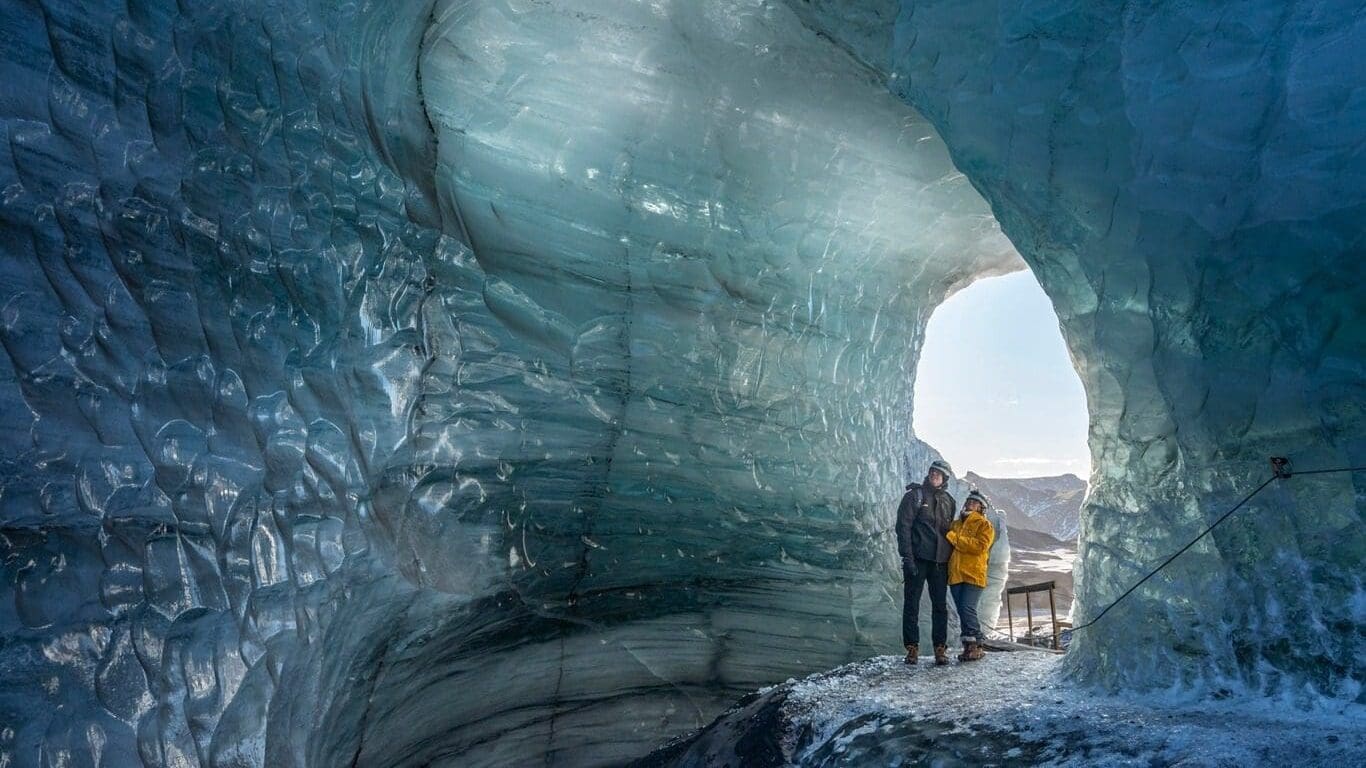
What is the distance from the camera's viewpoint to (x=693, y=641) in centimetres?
573

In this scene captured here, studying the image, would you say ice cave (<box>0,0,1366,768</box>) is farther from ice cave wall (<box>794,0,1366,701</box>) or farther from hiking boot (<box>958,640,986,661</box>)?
hiking boot (<box>958,640,986,661</box>)

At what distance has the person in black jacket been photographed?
4887 mm

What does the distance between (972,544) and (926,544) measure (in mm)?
238

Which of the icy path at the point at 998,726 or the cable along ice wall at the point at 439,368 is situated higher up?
the cable along ice wall at the point at 439,368

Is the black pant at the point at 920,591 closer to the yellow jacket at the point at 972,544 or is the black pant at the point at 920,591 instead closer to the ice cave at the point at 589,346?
the yellow jacket at the point at 972,544

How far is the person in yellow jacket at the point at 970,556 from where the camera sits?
15.7 ft

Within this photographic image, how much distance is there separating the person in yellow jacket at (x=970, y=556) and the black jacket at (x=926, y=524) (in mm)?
53

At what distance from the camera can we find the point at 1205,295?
3631 millimetres

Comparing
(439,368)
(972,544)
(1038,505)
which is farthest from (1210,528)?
(1038,505)

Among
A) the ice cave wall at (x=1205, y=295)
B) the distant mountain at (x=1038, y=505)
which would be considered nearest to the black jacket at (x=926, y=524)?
the ice cave wall at (x=1205, y=295)

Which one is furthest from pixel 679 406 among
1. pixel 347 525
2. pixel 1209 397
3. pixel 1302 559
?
pixel 1302 559

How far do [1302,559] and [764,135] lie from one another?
3.74 m

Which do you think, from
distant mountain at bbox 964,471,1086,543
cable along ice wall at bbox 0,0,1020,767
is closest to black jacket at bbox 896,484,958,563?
cable along ice wall at bbox 0,0,1020,767

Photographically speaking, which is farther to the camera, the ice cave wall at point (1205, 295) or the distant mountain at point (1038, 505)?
the distant mountain at point (1038, 505)
